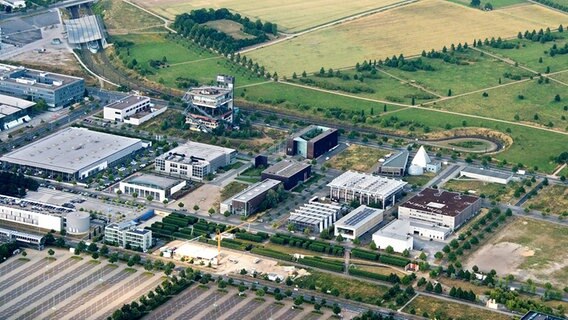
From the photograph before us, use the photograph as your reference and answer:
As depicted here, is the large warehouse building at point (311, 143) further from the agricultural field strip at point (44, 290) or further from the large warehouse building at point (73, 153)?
the agricultural field strip at point (44, 290)

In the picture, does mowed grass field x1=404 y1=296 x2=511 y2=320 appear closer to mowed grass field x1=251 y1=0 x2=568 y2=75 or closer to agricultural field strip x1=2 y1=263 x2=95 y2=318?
agricultural field strip x1=2 y1=263 x2=95 y2=318

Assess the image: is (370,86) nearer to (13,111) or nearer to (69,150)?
(69,150)

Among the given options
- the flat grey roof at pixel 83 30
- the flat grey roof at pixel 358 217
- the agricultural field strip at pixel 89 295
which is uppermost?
the flat grey roof at pixel 83 30

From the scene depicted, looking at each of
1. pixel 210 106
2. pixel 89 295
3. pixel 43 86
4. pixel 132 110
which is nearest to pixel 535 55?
pixel 210 106

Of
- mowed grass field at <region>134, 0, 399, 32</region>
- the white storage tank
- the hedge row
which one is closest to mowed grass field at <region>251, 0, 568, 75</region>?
mowed grass field at <region>134, 0, 399, 32</region>

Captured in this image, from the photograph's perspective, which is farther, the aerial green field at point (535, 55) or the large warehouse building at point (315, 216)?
the aerial green field at point (535, 55)

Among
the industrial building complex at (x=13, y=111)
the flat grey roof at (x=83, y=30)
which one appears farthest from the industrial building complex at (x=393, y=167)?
the flat grey roof at (x=83, y=30)
